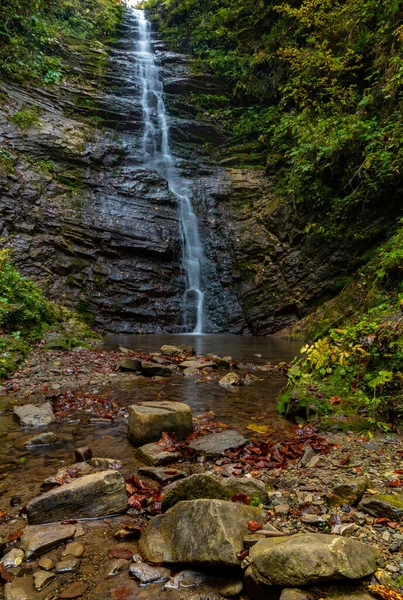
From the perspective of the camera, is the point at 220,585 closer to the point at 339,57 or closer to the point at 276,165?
the point at 339,57

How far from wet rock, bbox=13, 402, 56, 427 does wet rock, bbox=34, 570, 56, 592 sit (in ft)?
8.28

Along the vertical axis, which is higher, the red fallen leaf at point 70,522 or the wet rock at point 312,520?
the wet rock at point 312,520

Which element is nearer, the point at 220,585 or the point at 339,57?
the point at 220,585

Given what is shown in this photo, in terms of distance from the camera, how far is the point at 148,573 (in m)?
2.04

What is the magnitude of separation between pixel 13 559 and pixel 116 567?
0.60m

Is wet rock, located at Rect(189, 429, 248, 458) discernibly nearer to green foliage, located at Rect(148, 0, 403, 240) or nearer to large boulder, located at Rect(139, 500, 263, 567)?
large boulder, located at Rect(139, 500, 263, 567)

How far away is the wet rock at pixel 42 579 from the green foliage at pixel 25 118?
1729 centimetres

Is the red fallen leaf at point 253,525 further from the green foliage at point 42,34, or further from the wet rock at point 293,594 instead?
the green foliage at point 42,34

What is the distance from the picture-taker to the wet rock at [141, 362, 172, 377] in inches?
276

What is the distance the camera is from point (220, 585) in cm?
192

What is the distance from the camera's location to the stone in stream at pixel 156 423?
387cm

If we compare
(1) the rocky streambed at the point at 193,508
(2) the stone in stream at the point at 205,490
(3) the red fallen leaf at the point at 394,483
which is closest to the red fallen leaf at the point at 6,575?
(1) the rocky streambed at the point at 193,508

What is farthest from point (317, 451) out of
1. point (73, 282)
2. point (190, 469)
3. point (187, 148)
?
point (187, 148)

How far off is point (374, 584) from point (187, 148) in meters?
20.5
